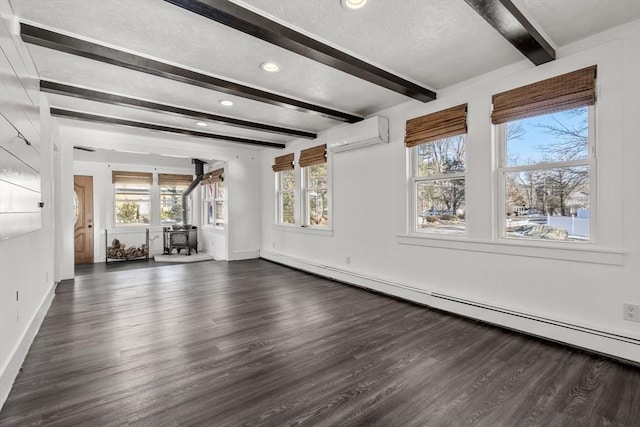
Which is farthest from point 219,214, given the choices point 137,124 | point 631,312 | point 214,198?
point 631,312

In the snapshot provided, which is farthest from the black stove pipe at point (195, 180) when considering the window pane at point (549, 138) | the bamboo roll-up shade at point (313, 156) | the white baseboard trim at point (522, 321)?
the window pane at point (549, 138)

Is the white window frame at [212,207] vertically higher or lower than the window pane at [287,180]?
lower

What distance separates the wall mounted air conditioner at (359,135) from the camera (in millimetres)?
4152

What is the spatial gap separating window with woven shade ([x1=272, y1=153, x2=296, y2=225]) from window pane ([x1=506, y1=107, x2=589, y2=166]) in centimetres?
392

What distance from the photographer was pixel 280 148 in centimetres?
650

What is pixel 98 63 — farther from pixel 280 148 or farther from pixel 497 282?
pixel 497 282

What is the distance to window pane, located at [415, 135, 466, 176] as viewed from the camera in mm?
3553

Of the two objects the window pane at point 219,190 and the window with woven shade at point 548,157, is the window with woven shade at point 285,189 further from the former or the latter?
the window with woven shade at point 548,157

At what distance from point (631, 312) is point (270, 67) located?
356 cm

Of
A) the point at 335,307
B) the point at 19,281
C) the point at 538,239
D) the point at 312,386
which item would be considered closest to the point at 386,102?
the point at 538,239

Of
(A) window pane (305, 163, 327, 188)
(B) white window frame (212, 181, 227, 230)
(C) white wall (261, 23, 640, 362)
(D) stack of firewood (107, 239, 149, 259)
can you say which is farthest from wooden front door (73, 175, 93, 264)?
(C) white wall (261, 23, 640, 362)

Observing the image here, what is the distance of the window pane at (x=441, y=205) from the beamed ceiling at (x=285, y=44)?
102 centimetres

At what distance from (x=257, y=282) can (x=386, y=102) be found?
322cm

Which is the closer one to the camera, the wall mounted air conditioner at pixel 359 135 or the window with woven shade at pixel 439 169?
the window with woven shade at pixel 439 169
